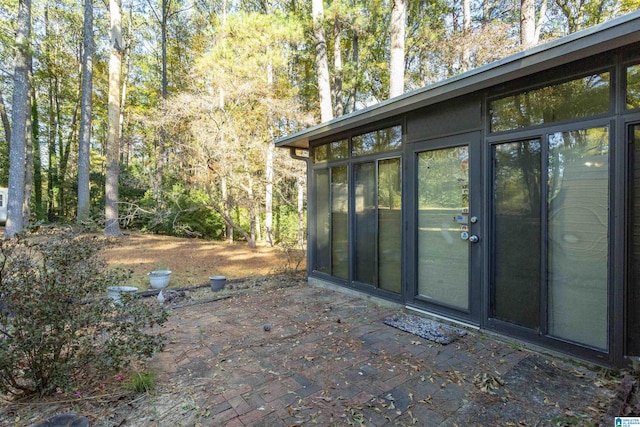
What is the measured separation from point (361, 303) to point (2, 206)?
19572 mm

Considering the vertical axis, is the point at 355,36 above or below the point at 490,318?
above

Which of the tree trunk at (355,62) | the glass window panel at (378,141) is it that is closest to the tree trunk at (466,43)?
the tree trunk at (355,62)

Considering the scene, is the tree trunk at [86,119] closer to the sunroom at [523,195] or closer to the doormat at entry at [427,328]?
the sunroom at [523,195]

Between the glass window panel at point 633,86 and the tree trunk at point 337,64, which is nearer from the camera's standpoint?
the glass window panel at point 633,86

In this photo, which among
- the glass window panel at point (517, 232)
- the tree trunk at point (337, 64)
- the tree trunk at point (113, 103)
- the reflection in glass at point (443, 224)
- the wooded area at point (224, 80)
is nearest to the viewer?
the glass window panel at point (517, 232)

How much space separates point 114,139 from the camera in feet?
37.0

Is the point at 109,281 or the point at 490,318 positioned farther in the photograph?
the point at 490,318

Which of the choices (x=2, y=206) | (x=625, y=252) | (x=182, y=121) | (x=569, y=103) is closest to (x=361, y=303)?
(x=625, y=252)

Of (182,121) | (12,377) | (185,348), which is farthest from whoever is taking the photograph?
(182,121)

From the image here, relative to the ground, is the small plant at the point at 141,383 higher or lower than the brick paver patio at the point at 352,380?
higher

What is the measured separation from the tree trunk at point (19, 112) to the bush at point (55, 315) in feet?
30.5

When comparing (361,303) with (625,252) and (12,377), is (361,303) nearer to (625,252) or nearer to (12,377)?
(625,252)

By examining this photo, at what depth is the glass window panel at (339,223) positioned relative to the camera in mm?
4859

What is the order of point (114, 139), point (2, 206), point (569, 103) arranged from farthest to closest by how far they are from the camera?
point (2, 206), point (114, 139), point (569, 103)
